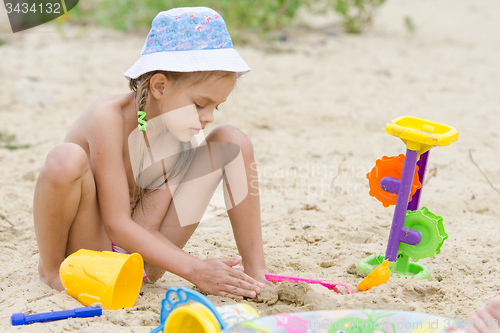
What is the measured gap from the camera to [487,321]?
1.26 metres

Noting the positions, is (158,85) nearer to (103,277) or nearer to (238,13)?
(103,277)

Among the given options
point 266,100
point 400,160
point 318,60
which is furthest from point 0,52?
point 400,160

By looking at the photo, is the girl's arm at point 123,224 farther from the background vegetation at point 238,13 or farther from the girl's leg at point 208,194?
the background vegetation at point 238,13

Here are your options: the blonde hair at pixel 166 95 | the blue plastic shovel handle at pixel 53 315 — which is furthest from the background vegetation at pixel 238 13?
the blue plastic shovel handle at pixel 53 315

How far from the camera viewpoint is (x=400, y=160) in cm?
185

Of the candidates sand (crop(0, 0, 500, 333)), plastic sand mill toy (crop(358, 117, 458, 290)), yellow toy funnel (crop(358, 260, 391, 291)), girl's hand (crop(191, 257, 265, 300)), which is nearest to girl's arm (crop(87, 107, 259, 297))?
girl's hand (crop(191, 257, 265, 300))

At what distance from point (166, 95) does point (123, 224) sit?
443 millimetres

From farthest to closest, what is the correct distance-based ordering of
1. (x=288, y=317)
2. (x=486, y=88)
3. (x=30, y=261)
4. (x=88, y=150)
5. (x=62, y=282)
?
(x=486, y=88) < (x=30, y=261) < (x=88, y=150) < (x=62, y=282) < (x=288, y=317)

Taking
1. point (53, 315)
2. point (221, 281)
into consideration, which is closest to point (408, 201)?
point (221, 281)

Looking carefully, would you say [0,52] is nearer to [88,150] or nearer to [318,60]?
[318,60]

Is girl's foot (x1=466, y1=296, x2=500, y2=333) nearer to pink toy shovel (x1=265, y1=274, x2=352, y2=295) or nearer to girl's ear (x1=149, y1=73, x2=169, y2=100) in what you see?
pink toy shovel (x1=265, y1=274, x2=352, y2=295)

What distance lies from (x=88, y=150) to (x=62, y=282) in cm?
44

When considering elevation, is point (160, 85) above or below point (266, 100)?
above

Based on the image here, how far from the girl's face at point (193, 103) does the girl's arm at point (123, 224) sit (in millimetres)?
179
